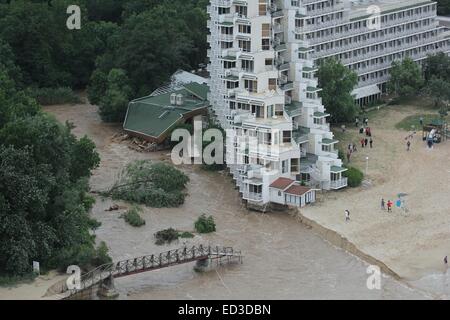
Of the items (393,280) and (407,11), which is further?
(407,11)

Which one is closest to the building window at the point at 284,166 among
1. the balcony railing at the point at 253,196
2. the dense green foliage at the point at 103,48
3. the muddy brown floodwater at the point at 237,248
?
the balcony railing at the point at 253,196

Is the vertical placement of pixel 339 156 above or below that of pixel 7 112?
below

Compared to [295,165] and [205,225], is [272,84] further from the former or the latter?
[205,225]

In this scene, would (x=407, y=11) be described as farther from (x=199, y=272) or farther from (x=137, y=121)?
(x=199, y=272)

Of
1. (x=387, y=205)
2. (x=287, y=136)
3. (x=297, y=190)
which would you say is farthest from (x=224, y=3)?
(x=387, y=205)

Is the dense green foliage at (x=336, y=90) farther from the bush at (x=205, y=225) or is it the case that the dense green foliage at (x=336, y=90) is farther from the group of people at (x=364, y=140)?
the bush at (x=205, y=225)

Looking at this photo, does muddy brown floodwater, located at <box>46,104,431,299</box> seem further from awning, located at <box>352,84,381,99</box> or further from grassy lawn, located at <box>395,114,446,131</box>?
awning, located at <box>352,84,381,99</box>

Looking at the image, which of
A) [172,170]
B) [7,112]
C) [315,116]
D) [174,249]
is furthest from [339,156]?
[7,112]

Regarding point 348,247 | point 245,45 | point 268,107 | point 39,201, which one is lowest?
point 348,247
